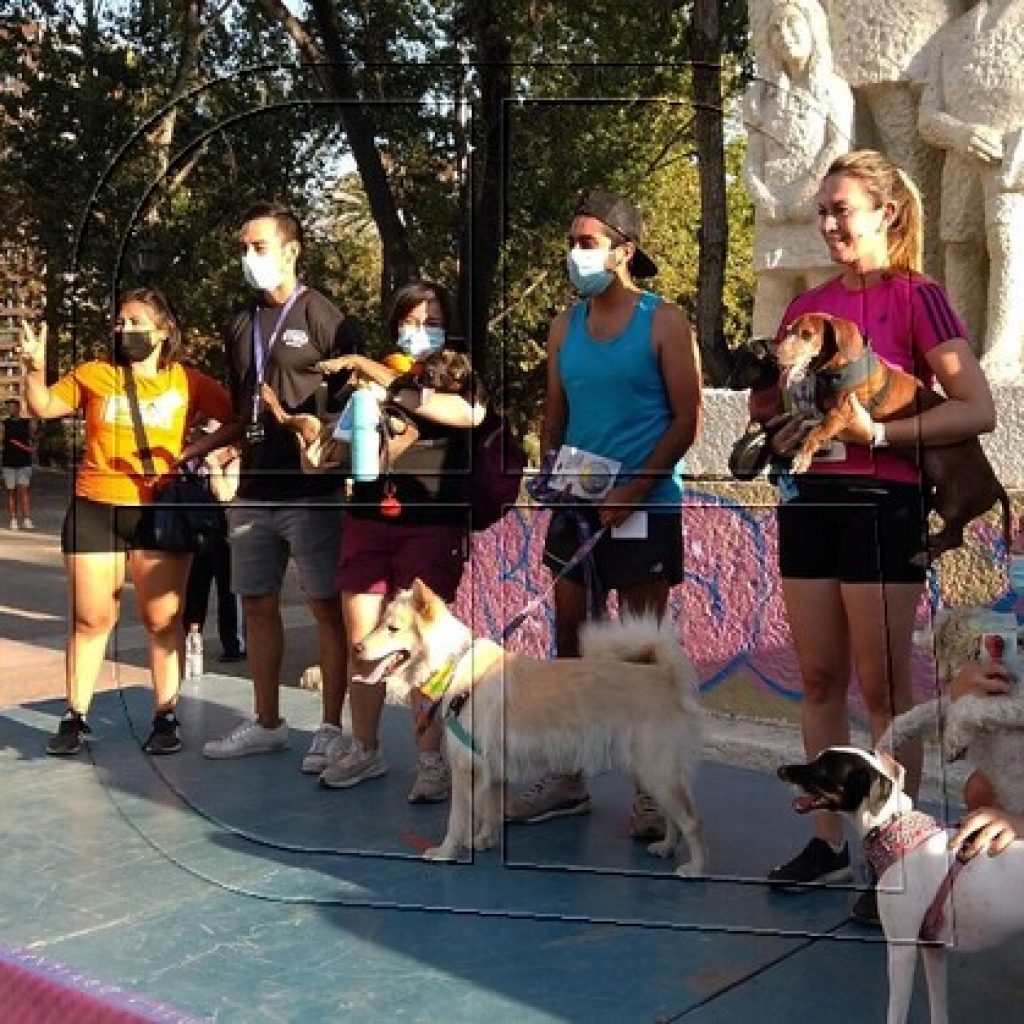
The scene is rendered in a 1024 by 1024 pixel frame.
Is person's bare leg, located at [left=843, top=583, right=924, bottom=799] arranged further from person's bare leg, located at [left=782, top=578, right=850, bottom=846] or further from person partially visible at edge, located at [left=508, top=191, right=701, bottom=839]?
person partially visible at edge, located at [left=508, top=191, right=701, bottom=839]

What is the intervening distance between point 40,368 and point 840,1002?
3.60 metres

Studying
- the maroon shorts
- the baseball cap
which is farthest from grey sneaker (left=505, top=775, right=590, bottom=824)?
the baseball cap

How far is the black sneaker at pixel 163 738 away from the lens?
4750 millimetres

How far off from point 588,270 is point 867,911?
5.72 ft

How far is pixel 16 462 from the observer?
16875mm

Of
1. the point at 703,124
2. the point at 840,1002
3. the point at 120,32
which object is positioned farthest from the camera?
the point at 120,32

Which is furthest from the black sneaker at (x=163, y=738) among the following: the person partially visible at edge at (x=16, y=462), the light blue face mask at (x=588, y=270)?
the person partially visible at edge at (x=16, y=462)

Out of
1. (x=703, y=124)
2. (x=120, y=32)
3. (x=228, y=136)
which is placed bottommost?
(x=228, y=136)

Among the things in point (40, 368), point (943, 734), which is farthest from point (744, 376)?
point (40, 368)

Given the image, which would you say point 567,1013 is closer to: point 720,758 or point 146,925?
point 146,925

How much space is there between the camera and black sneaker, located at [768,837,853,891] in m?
3.29

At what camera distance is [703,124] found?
4.23m

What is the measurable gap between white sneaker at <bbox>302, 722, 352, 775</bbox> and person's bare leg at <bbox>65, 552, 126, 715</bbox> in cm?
95

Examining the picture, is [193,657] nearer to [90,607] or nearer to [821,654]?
[90,607]
